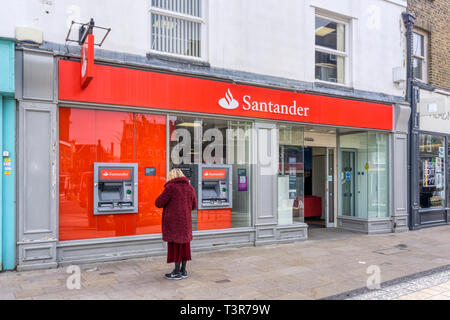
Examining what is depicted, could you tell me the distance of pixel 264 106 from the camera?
859 centimetres

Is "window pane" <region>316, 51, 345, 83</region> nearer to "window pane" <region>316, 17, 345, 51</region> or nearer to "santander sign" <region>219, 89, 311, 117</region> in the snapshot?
"window pane" <region>316, 17, 345, 51</region>

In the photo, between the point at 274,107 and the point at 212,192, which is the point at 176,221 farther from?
the point at 274,107

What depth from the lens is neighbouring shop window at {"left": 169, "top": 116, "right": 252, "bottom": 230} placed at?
7.80 metres

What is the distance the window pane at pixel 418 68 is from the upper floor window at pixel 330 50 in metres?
2.80

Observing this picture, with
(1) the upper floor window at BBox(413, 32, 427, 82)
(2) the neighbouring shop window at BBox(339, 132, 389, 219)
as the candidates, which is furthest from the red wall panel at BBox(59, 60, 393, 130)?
(1) the upper floor window at BBox(413, 32, 427, 82)

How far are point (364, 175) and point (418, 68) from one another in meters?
3.82

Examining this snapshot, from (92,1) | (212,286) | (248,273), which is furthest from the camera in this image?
(92,1)

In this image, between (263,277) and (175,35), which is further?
(175,35)

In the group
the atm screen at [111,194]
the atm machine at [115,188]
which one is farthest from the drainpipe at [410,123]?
the atm screen at [111,194]

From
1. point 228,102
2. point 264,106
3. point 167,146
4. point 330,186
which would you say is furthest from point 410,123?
point 167,146

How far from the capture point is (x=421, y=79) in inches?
469

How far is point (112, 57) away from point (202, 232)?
376 centimetres
